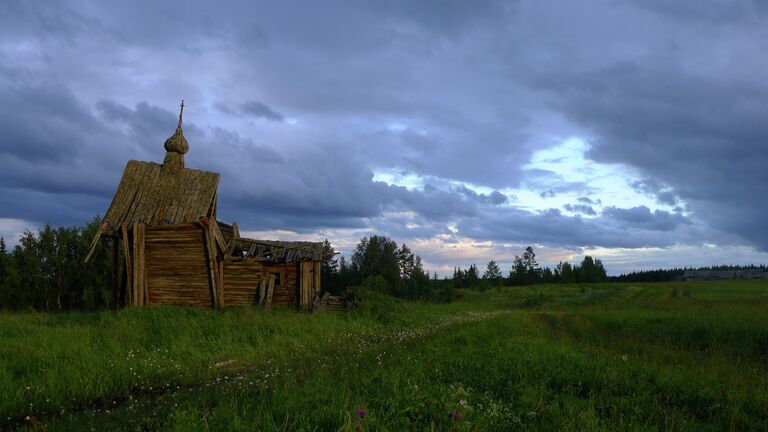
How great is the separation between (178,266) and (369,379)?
53.8ft

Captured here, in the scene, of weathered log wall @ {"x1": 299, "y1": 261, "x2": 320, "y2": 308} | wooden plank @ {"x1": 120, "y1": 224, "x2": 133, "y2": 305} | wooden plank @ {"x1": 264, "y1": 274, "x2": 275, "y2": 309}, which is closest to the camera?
wooden plank @ {"x1": 120, "y1": 224, "x2": 133, "y2": 305}

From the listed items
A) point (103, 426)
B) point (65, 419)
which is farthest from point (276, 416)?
point (65, 419)

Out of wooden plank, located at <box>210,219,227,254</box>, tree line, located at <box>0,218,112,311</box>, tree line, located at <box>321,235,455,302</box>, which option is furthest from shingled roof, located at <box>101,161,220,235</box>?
tree line, located at <box>321,235,455,302</box>

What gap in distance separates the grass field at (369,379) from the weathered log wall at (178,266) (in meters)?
5.05

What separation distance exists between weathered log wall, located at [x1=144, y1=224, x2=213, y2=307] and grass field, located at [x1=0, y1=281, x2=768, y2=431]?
505 cm

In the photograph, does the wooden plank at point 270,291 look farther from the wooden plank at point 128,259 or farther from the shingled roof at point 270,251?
the wooden plank at point 128,259

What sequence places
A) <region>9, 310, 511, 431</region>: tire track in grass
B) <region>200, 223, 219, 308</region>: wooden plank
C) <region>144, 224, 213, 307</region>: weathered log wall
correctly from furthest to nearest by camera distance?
<region>144, 224, 213, 307</region>: weathered log wall, <region>200, 223, 219, 308</region>: wooden plank, <region>9, 310, 511, 431</region>: tire track in grass

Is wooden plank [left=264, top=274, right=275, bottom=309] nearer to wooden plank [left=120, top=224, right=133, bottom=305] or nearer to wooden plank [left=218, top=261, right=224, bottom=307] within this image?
wooden plank [left=218, top=261, right=224, bottom=307]

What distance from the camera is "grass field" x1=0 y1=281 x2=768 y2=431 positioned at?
5016 millimetres

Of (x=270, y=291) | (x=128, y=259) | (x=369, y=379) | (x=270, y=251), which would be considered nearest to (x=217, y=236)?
(x=270, y=251)

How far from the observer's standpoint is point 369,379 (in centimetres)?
617

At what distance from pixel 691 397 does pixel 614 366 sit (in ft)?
4.55

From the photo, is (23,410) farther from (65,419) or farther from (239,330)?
(239,330)

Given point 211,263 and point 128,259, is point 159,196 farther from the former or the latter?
point 211,263
